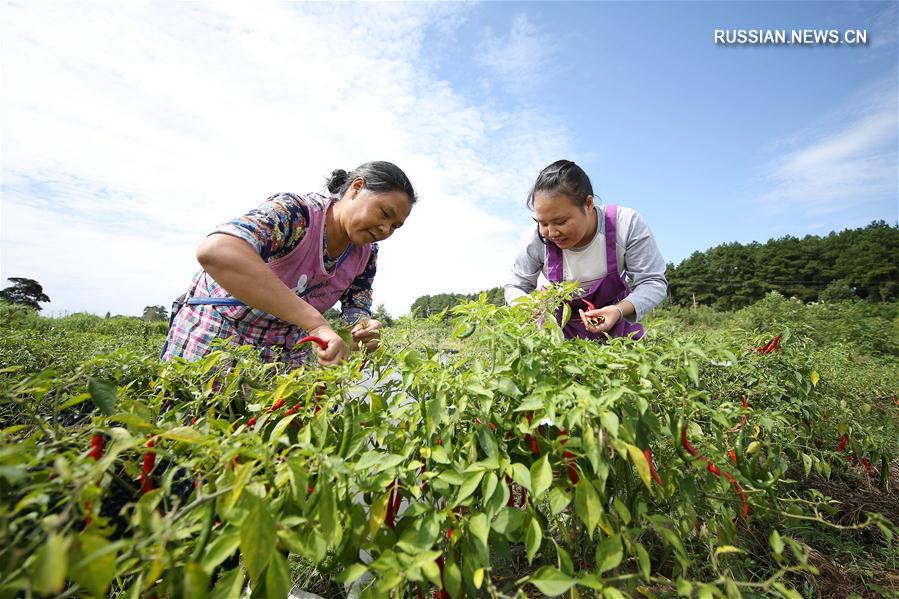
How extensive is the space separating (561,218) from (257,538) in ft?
6.01

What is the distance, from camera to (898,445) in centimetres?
197

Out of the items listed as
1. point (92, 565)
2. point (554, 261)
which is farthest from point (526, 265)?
point (92, 565)

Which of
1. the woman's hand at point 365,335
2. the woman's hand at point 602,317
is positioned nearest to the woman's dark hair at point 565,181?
the woman's hand at point 602,317

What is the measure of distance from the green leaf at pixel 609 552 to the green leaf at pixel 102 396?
0.84m

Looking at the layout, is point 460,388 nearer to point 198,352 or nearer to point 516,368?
point 516,368

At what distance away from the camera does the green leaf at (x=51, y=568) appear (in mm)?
399

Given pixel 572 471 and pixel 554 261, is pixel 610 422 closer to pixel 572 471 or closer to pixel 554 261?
pixel 572 471

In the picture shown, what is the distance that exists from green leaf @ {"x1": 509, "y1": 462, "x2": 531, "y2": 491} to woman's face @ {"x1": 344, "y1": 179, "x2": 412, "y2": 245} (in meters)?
1.37

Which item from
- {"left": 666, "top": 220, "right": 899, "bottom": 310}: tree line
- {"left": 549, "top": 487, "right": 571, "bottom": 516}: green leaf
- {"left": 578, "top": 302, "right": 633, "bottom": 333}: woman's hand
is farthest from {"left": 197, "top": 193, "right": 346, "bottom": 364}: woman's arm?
{"left": 666, "top": 220, "right": 899, "bottom": 310}: tree line

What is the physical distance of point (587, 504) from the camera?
0.74 meters

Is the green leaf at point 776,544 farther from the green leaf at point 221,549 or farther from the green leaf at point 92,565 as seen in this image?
the green leaf at point 92,565

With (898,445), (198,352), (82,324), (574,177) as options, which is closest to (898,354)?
(898,445)

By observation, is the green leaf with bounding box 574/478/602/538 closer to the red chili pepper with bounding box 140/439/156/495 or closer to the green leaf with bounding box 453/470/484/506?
the green leaf with bounding box 453/470/484/506

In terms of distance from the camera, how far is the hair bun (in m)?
2.21
